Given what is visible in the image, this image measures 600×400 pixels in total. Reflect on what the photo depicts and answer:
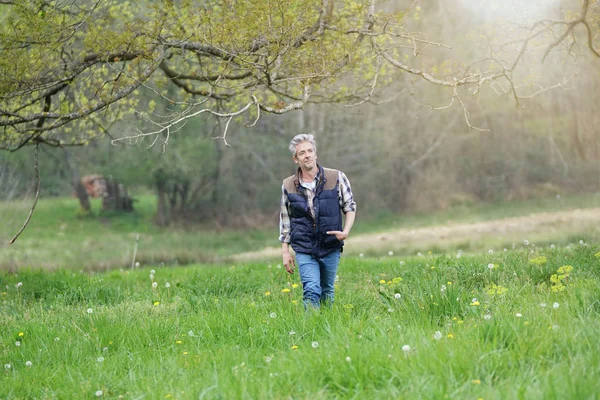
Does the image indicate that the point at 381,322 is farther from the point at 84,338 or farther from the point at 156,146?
the point at 156,146

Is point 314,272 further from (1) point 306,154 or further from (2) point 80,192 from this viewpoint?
(2) point 80,192

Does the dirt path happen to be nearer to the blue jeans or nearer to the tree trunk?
the tree trunk

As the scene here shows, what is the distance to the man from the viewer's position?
6.09 m

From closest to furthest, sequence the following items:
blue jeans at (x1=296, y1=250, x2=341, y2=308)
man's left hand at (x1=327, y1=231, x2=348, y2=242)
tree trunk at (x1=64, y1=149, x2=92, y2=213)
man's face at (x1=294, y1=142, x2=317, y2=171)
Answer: man's left hand at (x1=327, y1=231, x2=348, y2=242) < man's face at (x1=294, y1=142, x2=317, y2=171) < blue jeans at (x1=296, y1=250, x2=341, y2=308) < tree trunk at (x1=64, y1=149, x2=92, y2=213)

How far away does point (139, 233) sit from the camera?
2795 cm

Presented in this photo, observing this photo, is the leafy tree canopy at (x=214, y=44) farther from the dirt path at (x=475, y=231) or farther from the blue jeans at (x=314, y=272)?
the dirt path at (x=475, y=231)

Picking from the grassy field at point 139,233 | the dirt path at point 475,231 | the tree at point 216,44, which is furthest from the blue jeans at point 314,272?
the grassy field at point 139,233

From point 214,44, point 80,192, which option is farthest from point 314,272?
point 80,192

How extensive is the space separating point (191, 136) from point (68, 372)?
21574 millimetres

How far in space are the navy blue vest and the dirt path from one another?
15.2 meters

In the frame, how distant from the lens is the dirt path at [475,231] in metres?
22.3

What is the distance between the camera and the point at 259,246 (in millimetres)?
25766

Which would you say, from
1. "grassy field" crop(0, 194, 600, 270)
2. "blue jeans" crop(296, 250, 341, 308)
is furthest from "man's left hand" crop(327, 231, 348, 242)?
"grassy field" crop(0, 194, 600, 270)

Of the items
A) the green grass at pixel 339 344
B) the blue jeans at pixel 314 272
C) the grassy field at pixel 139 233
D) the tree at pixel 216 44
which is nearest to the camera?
the green grass at pixel 339 344
